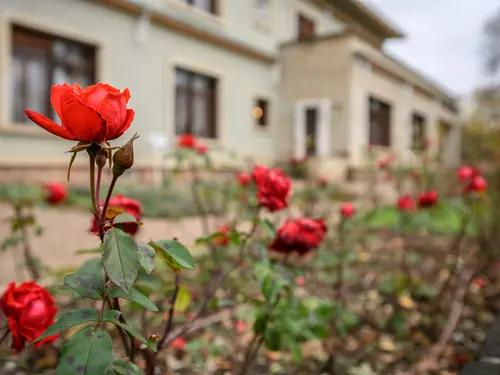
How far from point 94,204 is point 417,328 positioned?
221 centimetres

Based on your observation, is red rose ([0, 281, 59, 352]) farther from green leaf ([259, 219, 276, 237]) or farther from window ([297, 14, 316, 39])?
window ([297, 14, 316, 39])

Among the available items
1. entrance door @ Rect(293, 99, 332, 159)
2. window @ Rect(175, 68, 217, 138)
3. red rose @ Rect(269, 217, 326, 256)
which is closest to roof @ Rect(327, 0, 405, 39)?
entrance door @ Rect(293, 99, 332, 159)

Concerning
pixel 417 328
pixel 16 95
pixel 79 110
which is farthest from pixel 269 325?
pixel 16 95

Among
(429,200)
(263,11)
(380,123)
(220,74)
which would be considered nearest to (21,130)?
(220,74)

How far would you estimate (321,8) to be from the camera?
44.0ft

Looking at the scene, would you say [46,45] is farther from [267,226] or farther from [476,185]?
[267,226]

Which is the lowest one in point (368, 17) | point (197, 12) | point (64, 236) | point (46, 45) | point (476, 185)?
point (64, 236)

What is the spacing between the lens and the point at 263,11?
11.2 m

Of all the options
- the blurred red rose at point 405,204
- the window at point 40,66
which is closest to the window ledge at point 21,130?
the window at point 40,66

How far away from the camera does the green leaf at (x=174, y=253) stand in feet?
2.35

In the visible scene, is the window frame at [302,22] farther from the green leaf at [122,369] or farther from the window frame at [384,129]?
the green leaf at [122,369]

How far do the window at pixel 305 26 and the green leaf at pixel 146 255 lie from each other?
12.9m

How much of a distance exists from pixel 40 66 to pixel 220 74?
4.34m

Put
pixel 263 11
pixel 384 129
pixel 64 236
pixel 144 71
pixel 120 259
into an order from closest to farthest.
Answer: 1. pixel 120 259
2. pixel 64 236
3. pixel 144 71
4. pixel 263 11
5. pixel 384 129
